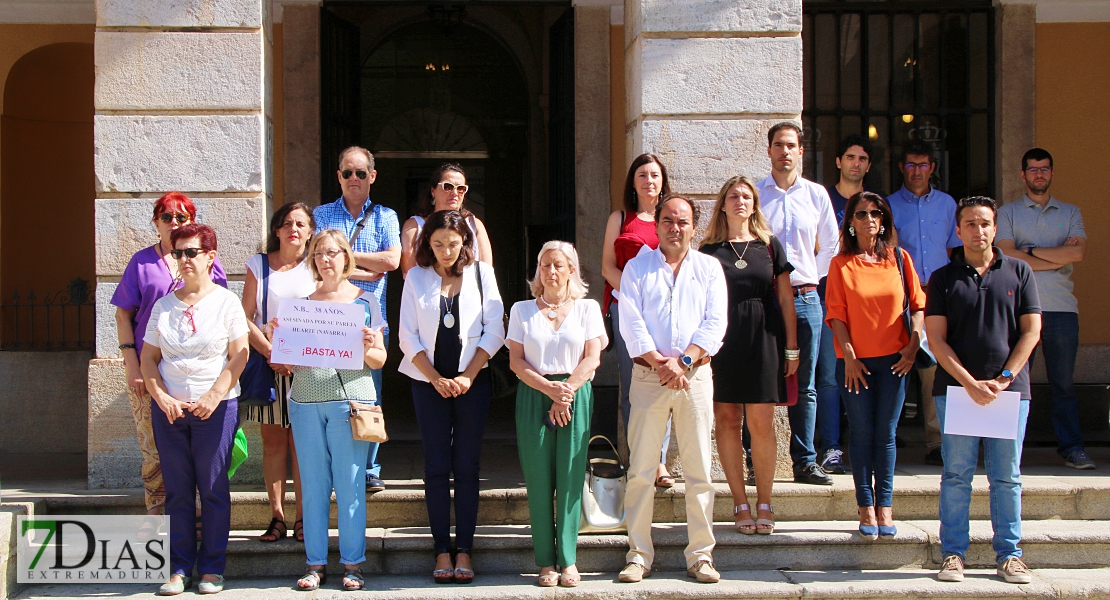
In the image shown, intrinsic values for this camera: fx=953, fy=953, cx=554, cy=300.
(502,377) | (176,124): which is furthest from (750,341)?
(502,377)

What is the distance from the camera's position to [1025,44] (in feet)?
25.5

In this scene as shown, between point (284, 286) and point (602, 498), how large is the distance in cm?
199

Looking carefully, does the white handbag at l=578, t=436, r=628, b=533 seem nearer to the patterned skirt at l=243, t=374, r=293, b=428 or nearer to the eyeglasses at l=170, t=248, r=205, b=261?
the patterned skirt at l=243, t=374, r=293, b=428

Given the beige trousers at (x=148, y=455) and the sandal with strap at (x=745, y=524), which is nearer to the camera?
the beige trousers at (x=148, y=455)

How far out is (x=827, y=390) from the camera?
19.0ft

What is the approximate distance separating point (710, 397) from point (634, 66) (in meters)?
2.40

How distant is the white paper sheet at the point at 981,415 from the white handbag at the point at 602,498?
5.44 ft

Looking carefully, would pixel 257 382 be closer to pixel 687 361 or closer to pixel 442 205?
pixel 442 205

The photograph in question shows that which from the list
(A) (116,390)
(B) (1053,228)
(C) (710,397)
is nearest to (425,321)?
(C) (710,397)

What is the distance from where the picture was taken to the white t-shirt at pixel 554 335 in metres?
4.64

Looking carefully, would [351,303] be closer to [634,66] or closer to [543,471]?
[543,471]

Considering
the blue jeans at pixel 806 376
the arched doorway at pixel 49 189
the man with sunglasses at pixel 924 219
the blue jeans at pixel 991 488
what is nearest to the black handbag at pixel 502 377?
the arched doorway at pixel 49 189

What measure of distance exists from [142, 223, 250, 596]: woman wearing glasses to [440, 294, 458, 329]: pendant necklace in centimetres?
98

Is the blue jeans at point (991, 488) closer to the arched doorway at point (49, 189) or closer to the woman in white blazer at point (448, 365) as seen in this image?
the woman in white blazer at point (448, 365)
